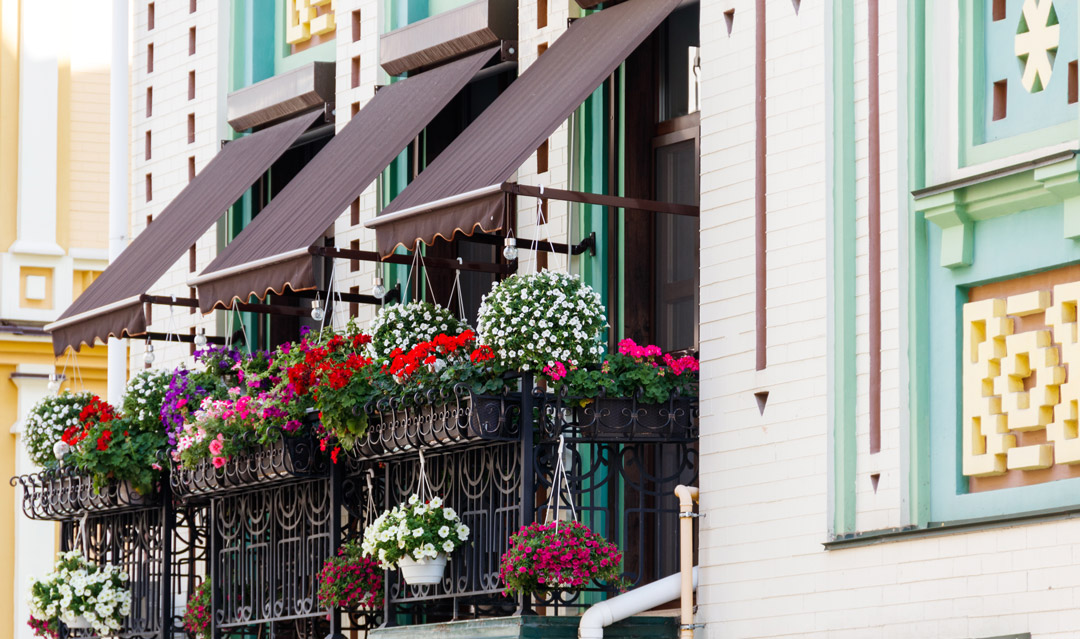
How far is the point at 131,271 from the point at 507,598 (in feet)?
17.1

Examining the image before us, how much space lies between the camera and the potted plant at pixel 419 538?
12.8m

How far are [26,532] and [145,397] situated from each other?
8281 mm

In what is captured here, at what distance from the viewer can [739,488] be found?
12031mm

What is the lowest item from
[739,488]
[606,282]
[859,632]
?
[859,632]

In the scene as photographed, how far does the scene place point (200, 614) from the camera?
52.7 feet

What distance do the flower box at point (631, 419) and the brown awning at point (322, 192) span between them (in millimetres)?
2453

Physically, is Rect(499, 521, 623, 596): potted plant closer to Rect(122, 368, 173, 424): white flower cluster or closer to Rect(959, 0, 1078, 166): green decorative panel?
Rect(959, 0, 1078, 166): green decorative panel

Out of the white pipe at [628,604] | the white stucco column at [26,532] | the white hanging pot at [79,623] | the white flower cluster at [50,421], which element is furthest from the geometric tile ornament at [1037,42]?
the white stucco column at [26,532]

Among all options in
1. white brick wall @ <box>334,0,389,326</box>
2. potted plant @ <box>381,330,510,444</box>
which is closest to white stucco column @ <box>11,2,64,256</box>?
white brick wall @ <box>334,0,389,326</box>

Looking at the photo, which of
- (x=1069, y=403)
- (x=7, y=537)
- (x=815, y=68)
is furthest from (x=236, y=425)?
(x=7, y=537)

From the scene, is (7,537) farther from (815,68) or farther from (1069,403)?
(1069,403)

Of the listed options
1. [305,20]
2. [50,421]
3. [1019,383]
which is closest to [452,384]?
[1019,383]

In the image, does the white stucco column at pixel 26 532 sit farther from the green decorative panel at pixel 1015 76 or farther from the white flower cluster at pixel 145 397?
the green decorative panel at pixel 1015 76

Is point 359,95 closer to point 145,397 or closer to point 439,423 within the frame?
point 145,397
